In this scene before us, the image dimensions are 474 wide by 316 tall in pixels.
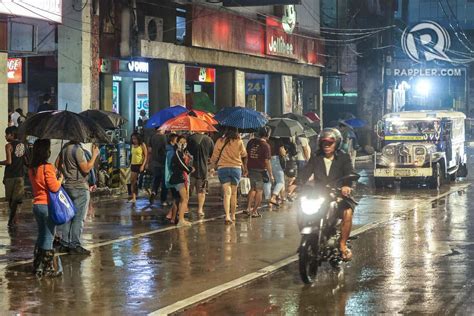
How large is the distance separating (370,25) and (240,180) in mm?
32339

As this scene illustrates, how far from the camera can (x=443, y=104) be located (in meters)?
64.8

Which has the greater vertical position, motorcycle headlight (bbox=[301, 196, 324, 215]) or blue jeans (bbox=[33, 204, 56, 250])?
motorcycle headlight (bbox=[301, 196, 324, 215])

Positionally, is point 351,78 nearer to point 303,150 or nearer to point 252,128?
point 303,150

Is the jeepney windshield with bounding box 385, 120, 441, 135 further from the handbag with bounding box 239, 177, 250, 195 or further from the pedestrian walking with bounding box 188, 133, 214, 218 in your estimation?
the handbag with bounding box 239, 177, 250, 195

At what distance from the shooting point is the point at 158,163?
2122 centimetres

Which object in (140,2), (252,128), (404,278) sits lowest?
(404,278)

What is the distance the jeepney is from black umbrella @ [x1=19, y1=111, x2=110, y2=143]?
14.1m

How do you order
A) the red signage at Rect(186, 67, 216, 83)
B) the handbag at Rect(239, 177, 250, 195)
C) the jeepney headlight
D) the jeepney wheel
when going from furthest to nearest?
the red signage at Rect(186, 67, 216, 83) → the jeepney headlight → the jeepney wheel → the handbag at Rect(239, 177, 250, 195)

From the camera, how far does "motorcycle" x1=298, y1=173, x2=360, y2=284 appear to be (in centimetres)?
1128

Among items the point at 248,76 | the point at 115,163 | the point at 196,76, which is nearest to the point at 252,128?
the point at 115,163

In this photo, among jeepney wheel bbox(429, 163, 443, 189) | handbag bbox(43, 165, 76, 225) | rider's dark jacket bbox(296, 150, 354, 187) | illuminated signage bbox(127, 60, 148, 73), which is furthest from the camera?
Result: illuminated signage bbox(127, 60, 148, 73)

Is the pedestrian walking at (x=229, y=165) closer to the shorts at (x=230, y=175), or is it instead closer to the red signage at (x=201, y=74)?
the shorts at (x=230, y=175)

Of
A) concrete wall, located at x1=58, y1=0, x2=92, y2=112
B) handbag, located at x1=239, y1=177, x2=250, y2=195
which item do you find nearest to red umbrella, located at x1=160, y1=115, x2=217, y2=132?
handbag, located at x1=239, y1=177, x2=250, y2=195

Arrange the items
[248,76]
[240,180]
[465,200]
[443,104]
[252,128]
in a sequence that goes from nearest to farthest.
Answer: [240,180]
[252,128]
[465,200]
[248,76]
[443,104]
